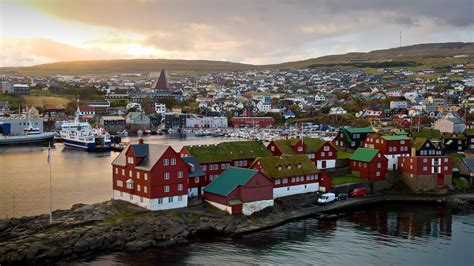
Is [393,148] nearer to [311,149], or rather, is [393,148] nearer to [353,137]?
[311,149]

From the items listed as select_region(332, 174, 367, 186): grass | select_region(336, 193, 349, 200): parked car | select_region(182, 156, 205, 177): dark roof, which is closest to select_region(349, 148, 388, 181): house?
select_region(332, 174, 367, 186): grass

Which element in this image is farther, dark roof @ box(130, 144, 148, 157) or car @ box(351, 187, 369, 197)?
car @ box(351, 187, 369, 197)

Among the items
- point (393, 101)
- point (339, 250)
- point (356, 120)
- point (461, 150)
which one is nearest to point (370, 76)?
point (393, 101)

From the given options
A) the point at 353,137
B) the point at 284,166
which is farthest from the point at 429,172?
the point at 284,166

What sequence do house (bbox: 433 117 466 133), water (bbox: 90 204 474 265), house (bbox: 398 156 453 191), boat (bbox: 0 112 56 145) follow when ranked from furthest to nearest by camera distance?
boat (bbox: 0 112 56 145)
house (bbox: 433 117 466 133)
house (bbox: 398 156 453 191)
water (bbox: 90 204 474 265)

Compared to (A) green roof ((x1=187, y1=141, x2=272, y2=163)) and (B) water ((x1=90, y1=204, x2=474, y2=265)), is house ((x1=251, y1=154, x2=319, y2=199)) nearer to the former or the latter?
(A) green roof ((x1=187, y1=141, x2=272, y2=163))

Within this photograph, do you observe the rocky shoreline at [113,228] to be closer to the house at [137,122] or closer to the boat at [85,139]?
the boat at [85,139]

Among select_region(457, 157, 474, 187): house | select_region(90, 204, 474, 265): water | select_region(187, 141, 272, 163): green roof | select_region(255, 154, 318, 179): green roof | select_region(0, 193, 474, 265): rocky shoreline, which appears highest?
select_region(187, 141, 272, 163): green roof
